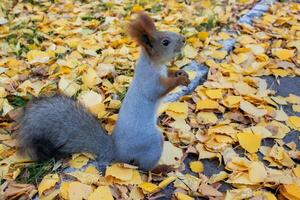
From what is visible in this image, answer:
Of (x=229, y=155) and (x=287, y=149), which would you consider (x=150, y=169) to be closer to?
(x=229, y=155)

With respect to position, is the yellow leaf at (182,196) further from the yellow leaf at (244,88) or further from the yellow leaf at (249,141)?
the yellow leaf at (244,88)

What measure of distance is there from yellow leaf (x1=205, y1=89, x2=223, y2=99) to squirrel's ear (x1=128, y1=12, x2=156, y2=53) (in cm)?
84

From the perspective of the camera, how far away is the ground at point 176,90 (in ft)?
6.96

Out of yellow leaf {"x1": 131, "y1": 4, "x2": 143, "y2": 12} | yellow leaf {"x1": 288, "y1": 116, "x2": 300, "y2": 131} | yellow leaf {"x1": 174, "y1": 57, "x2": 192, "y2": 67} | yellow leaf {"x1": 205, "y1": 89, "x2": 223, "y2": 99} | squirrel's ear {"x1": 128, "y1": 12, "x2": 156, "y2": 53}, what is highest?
squirrel's ear {"x1": 128, "y1": 12, "x2": 156, "y2": 53}

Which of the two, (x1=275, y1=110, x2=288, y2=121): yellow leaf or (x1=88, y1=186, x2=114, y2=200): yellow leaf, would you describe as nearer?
(x1=88, y1=186, x2=114, y2=200): yellow leaf

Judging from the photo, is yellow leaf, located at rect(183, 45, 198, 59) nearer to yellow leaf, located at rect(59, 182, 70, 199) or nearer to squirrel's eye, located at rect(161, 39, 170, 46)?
squirrel's eye, located at rect(161, 39, 170, 46)

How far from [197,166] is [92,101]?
80 cm

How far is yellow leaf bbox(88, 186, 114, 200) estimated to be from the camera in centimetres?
198

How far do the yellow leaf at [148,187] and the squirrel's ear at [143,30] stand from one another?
65cm

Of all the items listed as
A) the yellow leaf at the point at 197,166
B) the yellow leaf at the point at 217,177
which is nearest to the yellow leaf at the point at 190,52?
the yellow leaf at the point at 197,166

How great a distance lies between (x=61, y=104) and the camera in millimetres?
2146

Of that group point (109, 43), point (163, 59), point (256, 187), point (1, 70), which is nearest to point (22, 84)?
point (1, 70)

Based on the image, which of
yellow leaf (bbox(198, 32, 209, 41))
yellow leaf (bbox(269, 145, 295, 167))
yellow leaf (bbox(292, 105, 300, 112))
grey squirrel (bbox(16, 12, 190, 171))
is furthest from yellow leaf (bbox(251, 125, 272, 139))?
yellow leaf (bbox(198, 32, 209, 41))

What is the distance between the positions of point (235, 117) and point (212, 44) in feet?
3.26
